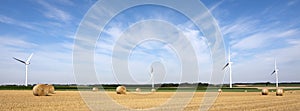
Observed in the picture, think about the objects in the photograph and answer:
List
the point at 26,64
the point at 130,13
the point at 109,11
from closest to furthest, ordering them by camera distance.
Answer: the point at 109,11, the point at 130,13, the point at 26,64

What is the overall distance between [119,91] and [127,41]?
87.7ft

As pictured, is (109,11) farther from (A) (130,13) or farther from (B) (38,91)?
(B) (38,91)

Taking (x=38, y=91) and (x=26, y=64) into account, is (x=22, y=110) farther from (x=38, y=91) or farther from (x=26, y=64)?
(x=26, y=64)

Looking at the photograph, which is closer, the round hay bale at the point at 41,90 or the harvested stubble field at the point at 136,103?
the harvested stubble field at the point at 136,103

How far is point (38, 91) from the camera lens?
3653 cm

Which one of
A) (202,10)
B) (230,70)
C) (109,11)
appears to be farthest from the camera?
(230,70)

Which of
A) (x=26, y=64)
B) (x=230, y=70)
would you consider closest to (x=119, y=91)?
(x=26, y=64)

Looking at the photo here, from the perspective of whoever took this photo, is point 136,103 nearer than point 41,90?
Yes

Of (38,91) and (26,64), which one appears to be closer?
(38,91)

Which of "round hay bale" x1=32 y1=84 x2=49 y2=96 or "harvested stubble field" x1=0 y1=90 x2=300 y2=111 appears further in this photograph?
"round hay bale" x1=32 y1=84 x2=49 y2=96

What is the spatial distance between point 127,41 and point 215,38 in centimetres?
532

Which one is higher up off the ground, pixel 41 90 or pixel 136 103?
pixel 41 90

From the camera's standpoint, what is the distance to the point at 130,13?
64.6 ft

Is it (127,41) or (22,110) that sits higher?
(127,41)
